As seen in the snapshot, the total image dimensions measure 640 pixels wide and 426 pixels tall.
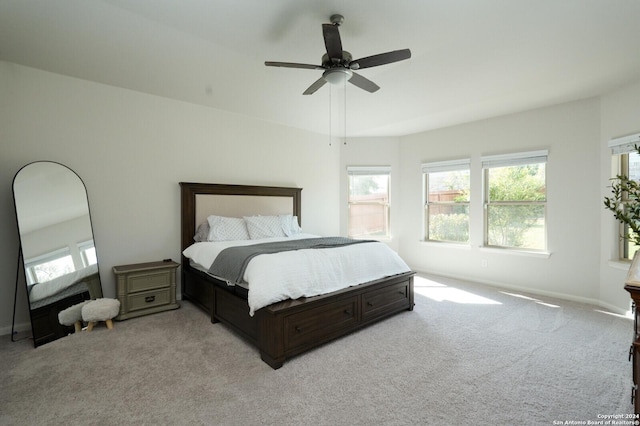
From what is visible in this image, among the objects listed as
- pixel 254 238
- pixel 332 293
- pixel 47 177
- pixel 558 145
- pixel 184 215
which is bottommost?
pixel 332 293

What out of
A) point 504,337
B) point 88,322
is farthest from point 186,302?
point 504,337

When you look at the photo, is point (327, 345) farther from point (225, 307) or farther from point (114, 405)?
point (114, 405)

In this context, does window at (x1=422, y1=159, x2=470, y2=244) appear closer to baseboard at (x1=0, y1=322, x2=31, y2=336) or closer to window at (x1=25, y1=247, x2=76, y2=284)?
window at (x1=25, y1=247, x2=76, y2=284)

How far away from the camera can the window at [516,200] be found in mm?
4242

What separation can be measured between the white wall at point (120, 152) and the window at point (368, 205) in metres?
1.84

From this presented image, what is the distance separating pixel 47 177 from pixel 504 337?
15.6ft

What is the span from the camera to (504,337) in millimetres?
2748

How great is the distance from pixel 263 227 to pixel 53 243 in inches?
87.6

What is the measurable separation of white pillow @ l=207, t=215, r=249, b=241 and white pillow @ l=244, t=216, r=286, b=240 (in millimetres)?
82

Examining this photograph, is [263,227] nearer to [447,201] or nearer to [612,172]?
[447,201]

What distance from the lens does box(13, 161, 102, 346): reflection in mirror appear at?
2736 mm

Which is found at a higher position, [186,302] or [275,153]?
[275,153]

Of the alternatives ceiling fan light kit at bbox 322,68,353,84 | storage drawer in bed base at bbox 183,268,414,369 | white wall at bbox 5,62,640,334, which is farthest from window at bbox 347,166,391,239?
ceiling fan light kit at bbox 322,68,353,84

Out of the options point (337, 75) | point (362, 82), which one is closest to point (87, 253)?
point (337, 75)
